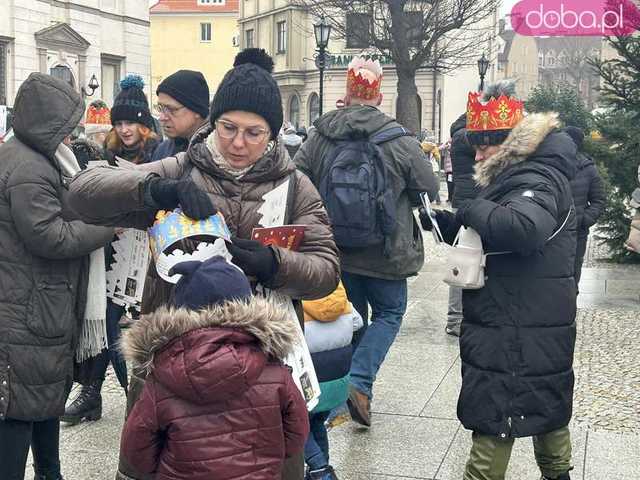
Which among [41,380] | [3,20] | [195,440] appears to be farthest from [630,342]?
[3,20]

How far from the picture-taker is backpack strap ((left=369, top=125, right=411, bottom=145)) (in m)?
5.34

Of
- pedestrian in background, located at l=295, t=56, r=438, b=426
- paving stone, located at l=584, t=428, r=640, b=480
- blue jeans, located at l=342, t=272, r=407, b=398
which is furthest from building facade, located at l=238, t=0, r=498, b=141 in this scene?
paving stone, located at l=584, t=428, r=640, b=480

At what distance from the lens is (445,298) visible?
9516 mm

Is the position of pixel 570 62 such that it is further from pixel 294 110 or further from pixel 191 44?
pixel 294 110

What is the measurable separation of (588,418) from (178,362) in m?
3.67

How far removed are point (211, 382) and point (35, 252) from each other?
154cm

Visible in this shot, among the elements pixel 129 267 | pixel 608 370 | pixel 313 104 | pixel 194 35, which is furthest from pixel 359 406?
pixel 194 35

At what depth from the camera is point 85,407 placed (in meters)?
5.37

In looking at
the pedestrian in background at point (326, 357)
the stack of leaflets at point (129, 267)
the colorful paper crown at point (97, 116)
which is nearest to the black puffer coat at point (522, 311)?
the pedestrian in background at point (326, 357)

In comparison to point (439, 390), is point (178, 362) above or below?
above

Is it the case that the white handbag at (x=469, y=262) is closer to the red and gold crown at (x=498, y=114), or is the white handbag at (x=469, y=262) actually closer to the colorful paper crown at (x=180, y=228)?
the red and gold crown at (x=498, y=114)

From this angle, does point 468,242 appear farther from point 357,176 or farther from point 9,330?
point 9,330

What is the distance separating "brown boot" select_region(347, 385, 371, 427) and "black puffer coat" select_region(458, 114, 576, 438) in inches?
53.0

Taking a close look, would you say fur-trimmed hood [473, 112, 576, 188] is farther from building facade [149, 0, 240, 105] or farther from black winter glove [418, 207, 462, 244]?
building facade [149, 0, 240, 105]
